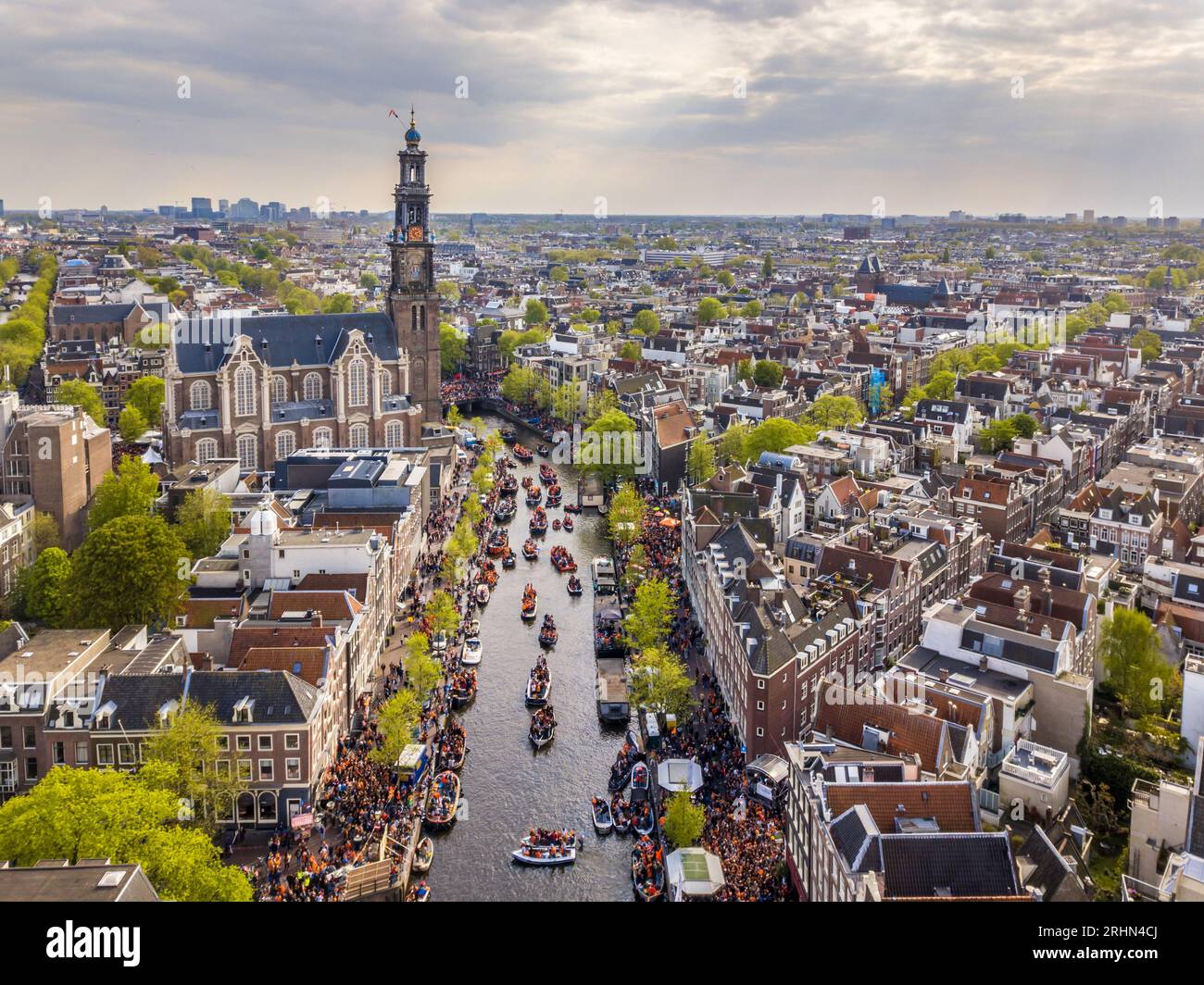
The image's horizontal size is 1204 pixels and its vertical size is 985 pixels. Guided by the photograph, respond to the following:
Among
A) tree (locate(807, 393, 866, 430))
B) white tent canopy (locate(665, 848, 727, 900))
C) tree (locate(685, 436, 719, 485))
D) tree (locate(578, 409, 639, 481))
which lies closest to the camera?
white tent canopy (locate(665, 848, 727, 900))

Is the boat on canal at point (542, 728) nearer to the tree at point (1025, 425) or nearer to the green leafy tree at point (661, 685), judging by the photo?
the green leafy tree at point (661, 685)

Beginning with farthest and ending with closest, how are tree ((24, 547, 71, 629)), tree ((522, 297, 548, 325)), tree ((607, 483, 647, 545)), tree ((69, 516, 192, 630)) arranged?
tree ((522, 297, 548, 325)) < tree ((607, 483, 647, 545)) < tree ((24, 547, 71, 629)) < tree ((69, 516, 192, 630))

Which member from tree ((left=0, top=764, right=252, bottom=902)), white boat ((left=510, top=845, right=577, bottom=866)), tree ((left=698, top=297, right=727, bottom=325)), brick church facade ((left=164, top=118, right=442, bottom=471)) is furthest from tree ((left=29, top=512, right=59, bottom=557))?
tree ((left=698, top=297, right=727, bottom=325))

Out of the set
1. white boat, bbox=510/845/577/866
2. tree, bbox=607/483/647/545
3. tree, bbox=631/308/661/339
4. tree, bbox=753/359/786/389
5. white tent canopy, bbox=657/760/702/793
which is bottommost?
white boat, bbox=510/845/577/866

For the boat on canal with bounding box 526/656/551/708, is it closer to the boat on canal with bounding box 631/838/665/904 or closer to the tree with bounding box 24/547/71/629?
the boat on canal with bounding box 631/838/665/904
